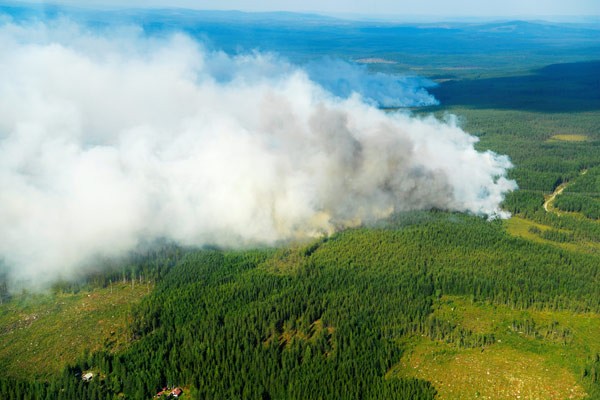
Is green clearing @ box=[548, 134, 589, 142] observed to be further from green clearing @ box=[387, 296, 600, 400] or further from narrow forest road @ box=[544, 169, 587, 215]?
green clearing @ box=[387, 296, 600, 400]

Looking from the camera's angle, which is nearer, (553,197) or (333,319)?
(333,319)

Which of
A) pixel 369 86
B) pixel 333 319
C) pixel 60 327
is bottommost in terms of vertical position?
pixel 60 327

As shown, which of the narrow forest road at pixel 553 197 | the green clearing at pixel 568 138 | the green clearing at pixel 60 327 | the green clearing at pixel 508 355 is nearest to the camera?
the green clearing at pixel 508 355

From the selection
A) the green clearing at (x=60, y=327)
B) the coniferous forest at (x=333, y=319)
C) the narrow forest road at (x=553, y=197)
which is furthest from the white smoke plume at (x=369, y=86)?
the green clearing at (x=60, y=327)

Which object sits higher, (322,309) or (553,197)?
(553,197)

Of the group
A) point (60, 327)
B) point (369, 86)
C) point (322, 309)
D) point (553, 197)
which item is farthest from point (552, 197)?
point (369, 86)

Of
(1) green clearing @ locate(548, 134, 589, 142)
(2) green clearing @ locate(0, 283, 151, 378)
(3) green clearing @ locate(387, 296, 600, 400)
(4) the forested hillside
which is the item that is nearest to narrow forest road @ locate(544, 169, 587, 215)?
(4) the forested hillside

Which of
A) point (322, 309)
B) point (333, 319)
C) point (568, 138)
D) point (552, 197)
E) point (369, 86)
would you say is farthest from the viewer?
point (369, 86)

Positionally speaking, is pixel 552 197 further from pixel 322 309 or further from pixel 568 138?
pixel 322 309

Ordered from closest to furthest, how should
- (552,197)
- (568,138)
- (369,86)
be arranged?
(552,197) < (568,138) < (369,86)

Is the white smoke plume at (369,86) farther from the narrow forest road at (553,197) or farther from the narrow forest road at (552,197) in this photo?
the narrow forest road at (552,197)
